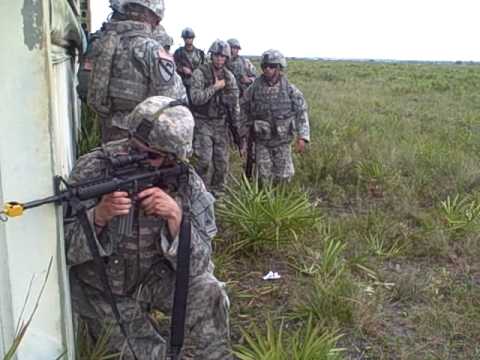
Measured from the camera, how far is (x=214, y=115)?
6.84 m

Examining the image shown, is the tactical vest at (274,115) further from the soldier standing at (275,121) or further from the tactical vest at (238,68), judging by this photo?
the tactical vest at (238,68)

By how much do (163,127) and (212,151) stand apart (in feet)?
13.8

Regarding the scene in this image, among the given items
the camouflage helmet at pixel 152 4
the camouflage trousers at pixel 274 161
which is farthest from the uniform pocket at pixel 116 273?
the camouflage trousers at pixel 274 161

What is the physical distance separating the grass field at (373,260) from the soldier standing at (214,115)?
74 centimetres

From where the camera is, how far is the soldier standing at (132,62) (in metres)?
4.14

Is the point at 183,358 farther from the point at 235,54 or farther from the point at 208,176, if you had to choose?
the point at 235,54

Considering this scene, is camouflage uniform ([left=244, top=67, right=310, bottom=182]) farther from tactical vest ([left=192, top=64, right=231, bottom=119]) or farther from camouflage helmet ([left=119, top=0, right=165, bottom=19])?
→ camouflage helmet ([left=119, top=0, right=165, bottom=19])

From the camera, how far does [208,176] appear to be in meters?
6.77

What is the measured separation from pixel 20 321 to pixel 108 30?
250 cm

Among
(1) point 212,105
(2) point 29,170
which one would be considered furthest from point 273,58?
(2) point 29,170

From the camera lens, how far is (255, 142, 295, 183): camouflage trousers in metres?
6.67

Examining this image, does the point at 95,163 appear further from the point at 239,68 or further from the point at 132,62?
the point at 239,68

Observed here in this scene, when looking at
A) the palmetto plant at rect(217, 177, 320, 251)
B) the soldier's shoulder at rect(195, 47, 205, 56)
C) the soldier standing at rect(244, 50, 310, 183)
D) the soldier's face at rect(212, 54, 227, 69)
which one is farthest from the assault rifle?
the soldier's shoulder at rect(195, 47, 205, 56)

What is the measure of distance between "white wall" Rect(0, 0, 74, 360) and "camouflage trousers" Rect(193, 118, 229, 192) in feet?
13.9
